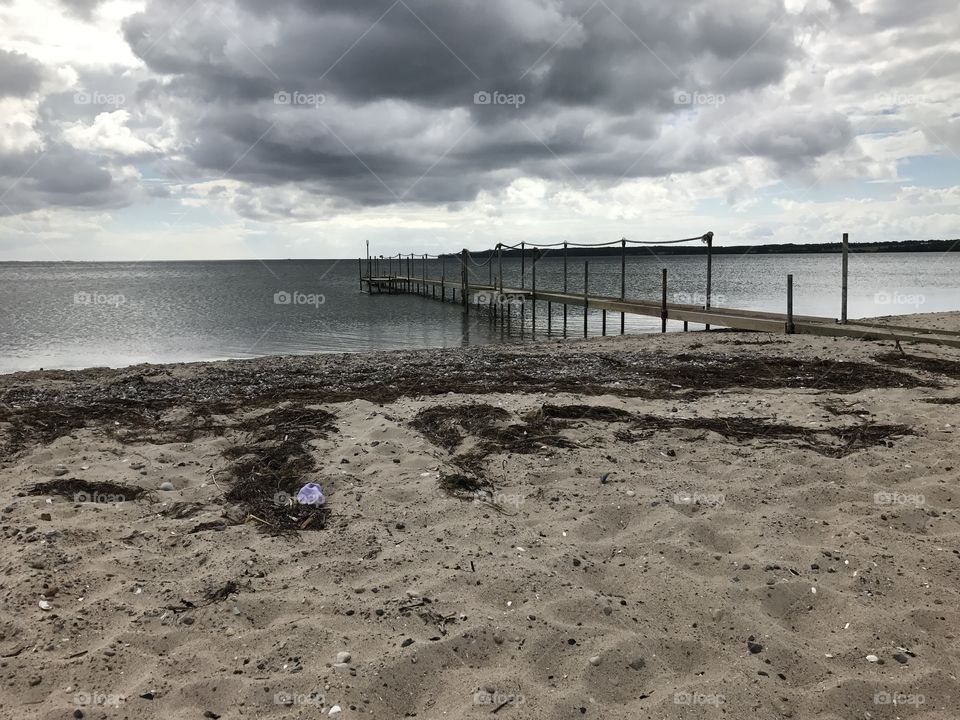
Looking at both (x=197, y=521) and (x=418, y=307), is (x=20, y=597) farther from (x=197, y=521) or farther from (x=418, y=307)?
(x=418, y=307)

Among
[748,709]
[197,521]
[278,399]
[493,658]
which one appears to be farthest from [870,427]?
[278,399]

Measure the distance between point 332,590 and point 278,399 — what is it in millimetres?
4748

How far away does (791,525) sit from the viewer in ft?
12.8

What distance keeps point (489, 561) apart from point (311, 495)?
4.99 feet

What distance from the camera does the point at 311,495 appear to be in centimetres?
447

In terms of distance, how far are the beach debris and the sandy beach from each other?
77mm

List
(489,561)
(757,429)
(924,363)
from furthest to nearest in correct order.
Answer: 1. (924,363)
2. (757,429)
3. (489,561)

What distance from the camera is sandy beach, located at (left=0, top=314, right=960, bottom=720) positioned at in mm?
2611

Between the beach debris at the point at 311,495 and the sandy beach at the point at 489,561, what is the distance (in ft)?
0.25

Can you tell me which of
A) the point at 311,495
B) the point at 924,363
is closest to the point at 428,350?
the point at 924,363

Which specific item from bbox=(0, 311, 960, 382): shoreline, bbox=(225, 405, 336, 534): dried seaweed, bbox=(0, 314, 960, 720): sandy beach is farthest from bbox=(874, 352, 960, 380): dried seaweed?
bbox=(225, 405, 336, 534): dried seaweed

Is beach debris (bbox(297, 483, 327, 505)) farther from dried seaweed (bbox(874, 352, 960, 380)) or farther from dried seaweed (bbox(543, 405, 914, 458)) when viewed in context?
dried seaweed (bbox(874, 352, 960, 380))

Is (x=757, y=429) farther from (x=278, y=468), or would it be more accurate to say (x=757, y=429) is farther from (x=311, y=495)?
(x=278, y=468)

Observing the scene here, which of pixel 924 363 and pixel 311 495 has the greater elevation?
pixel 924 363
